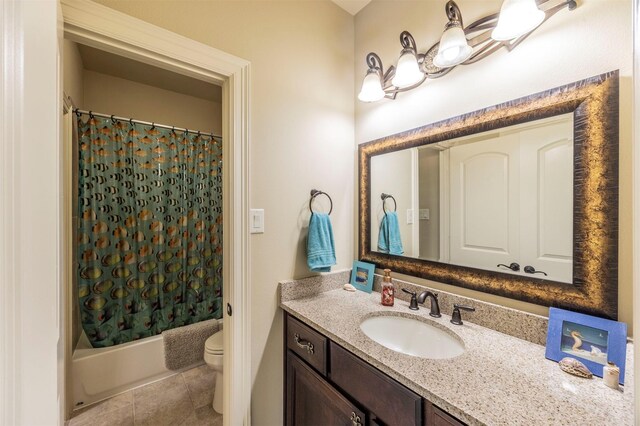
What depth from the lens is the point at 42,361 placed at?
1.45 feet

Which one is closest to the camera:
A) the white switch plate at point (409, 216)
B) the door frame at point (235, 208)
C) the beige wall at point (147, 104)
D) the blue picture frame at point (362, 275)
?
A: the door frame at point (235, 208)

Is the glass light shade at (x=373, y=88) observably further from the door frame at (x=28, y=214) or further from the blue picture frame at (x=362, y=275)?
the door frame at (x=28, y=214)

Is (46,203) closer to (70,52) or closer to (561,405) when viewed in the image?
(561,405)

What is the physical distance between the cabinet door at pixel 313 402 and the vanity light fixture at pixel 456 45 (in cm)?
142

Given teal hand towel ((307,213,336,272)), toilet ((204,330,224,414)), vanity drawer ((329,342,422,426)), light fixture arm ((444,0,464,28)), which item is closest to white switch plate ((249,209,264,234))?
teal hand towel ((307,213,336,272))

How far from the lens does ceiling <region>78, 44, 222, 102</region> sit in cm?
200

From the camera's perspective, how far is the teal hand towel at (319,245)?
138 centimetres

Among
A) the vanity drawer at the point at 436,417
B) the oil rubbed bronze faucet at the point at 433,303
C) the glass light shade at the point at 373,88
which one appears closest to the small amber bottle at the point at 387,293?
the oil rubbed bronze faucet at the point at 433,303

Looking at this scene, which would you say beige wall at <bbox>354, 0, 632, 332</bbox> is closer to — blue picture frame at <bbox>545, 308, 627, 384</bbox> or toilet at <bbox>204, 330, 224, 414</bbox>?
blue picture frame at <bbox>545, 308, 627, 384</bbox>

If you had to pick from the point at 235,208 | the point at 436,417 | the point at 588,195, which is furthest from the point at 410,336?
the point at 235,208

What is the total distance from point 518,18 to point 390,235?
3.39 ft

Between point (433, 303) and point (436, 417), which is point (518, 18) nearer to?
point (433, 303)

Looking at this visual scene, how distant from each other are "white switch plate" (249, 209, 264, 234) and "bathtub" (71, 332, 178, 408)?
158cm

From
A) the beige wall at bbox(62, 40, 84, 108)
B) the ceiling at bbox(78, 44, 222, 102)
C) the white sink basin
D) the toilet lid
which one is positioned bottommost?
the toilet lid
